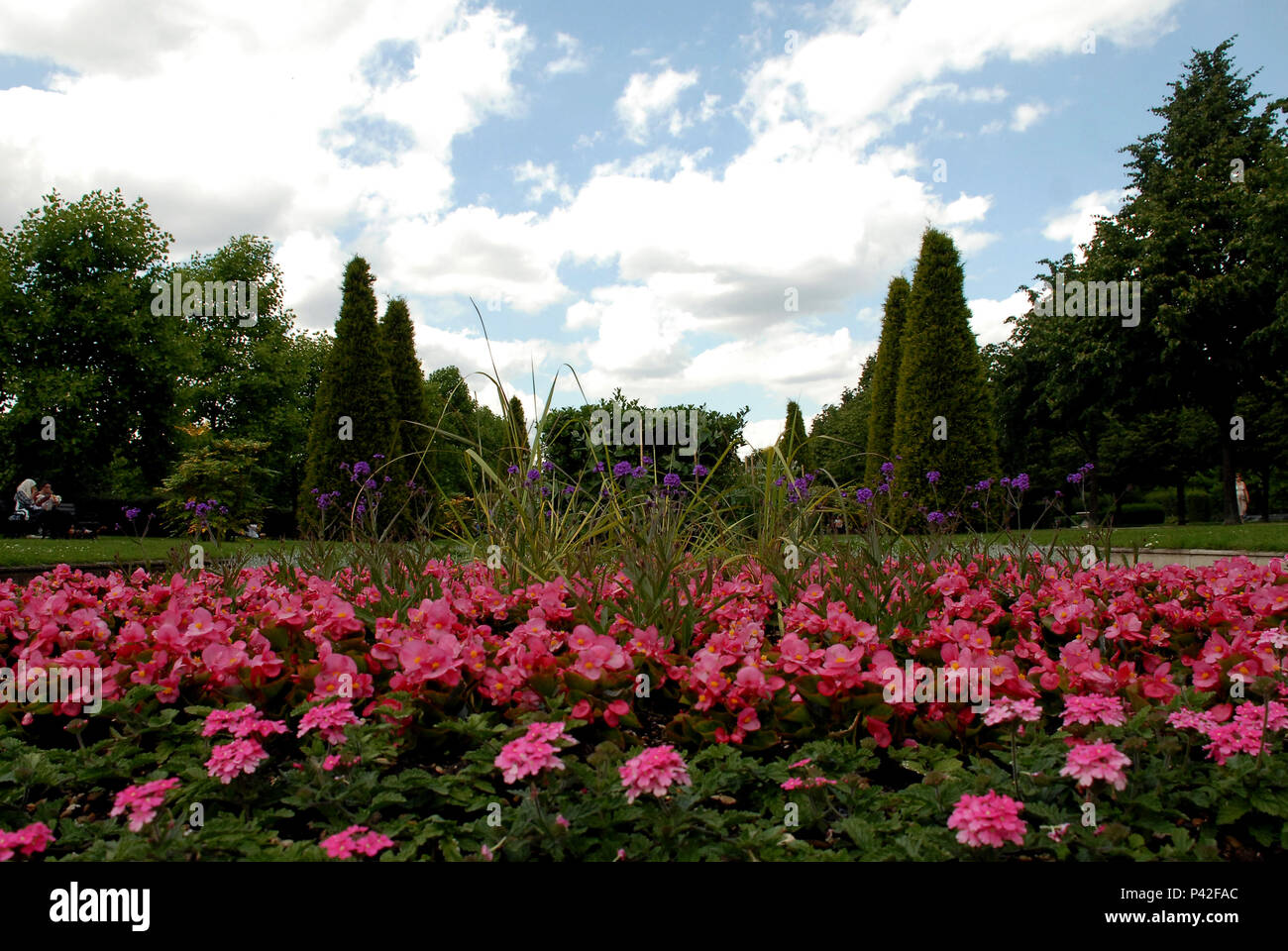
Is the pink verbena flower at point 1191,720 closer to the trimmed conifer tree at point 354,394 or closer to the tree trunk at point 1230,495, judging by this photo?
the trimmed conifer tree at point 354,394

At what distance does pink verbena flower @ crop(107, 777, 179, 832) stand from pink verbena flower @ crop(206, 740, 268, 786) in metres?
0.09

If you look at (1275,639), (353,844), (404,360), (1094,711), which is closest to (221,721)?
(353,844)

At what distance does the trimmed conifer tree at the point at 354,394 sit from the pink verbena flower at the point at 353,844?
11.4 metres

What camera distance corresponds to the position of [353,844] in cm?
128

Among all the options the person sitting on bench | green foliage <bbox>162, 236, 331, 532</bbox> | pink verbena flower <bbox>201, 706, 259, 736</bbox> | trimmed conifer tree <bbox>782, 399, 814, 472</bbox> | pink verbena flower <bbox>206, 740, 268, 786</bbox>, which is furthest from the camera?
green foliage <bbox>162, 236, 331, 532</bbox>

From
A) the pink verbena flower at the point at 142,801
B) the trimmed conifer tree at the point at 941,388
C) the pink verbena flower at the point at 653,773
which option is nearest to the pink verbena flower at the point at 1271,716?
the pink verbena flower at the point at 653,773

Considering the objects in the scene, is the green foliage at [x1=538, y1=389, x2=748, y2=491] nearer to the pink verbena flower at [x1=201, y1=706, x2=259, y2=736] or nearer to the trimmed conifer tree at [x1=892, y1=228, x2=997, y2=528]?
the pink verbena flower at [x1=201, y1=706, x2=259, y2=736]

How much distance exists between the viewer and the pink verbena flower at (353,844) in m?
1.26

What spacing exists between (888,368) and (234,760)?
14844 mm

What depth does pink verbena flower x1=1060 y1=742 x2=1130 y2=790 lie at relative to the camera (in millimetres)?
1325

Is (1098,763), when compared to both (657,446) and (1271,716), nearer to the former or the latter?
(1271,716)

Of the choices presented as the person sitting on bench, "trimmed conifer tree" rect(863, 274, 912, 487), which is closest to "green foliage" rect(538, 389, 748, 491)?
"trimmed conifer tree" rect(863, 274, 912, 487)

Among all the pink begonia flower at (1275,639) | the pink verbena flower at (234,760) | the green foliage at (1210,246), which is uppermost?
the green foliage at (1210,246)
